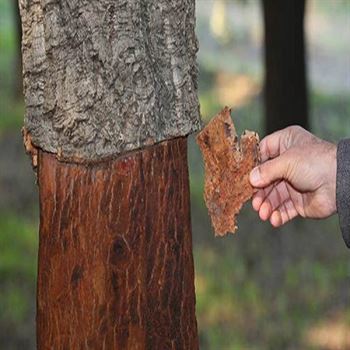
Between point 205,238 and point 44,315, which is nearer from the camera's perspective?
point 44,315

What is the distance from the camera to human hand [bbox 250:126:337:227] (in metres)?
2.36

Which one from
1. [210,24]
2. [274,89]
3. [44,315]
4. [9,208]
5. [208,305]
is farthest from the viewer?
[210,24]

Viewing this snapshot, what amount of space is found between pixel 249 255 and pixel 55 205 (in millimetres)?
4588

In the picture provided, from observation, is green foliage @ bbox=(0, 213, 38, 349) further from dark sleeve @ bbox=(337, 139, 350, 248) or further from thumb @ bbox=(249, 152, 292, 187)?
dark sleeve @ bbox=(337, 139, 350, 248)

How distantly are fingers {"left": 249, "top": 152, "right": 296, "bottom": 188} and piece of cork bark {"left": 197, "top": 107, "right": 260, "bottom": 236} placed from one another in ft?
0.11

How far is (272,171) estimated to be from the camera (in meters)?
2.39

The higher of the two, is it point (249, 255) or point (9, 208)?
point (9, 208)

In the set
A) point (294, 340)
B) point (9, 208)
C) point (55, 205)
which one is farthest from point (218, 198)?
point (9, 208)

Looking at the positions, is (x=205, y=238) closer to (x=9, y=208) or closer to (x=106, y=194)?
(x=9, y=208)

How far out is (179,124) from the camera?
2.35 metres

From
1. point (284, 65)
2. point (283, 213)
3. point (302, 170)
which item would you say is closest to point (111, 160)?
point (302, 170)

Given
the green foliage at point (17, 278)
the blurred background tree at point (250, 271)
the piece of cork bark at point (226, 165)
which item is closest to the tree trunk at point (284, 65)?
the blurred background tree at point (250, 271)

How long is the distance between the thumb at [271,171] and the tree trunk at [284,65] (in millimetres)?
4719

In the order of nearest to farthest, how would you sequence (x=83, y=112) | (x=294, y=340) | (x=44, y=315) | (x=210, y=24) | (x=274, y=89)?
(x=83, y=112)
(x=44, y=315)
(x=294, y=340)
(x=274, y=89)
(x=210, y=24)
